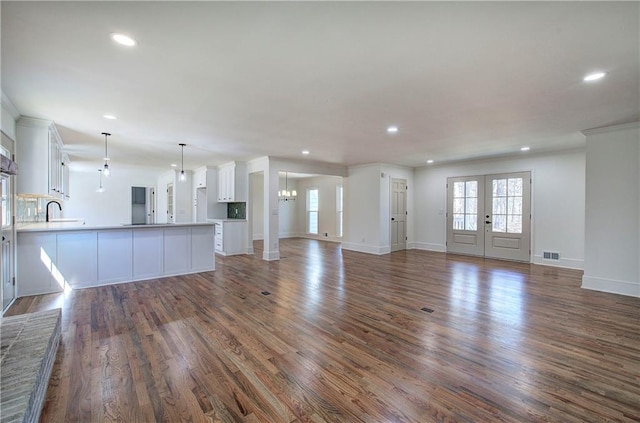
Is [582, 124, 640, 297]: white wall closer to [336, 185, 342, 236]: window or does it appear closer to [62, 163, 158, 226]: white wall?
[336, 185, 342, 236]: window

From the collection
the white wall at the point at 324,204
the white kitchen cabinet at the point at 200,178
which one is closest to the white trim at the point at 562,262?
the white wall at the point at 324,204

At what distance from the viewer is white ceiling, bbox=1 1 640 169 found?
5.95 ft

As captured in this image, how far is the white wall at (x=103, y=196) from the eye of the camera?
32.9 ft

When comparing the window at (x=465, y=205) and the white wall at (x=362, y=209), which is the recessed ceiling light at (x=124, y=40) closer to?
the white wall at (x=362, y=209)

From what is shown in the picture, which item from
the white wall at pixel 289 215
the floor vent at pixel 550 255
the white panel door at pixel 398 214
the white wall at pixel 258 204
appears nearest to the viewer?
the floor vent at pixel 550 255

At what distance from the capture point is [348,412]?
1854 mm

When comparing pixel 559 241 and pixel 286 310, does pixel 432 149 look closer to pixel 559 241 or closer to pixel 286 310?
pixel 559 241

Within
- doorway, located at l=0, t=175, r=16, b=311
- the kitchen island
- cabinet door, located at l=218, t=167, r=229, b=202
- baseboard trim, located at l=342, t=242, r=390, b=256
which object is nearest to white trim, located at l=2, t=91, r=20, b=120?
doorway, located at l=0, t=175, r=16, b=311

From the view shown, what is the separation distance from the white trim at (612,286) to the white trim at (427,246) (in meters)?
3.79

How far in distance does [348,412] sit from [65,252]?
4.94 metres

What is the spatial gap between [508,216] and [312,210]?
6.79 metres

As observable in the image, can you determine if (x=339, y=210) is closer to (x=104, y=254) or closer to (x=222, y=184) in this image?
(x=222, y=184)

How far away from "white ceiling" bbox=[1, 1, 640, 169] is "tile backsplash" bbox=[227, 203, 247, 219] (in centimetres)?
359

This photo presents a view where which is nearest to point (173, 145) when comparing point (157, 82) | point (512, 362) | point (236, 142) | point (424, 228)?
point (236, 142)
